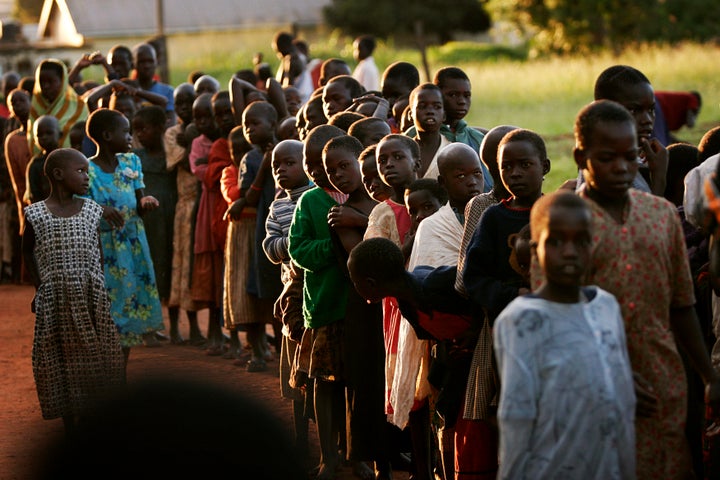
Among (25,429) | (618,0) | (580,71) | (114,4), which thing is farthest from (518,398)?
Result: (114,4)

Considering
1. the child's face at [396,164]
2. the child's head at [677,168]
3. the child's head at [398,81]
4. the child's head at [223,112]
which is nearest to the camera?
the child's head at [677,168]

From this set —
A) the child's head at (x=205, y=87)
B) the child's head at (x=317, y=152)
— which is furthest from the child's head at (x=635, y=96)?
the child's head at (x=205, y=87)

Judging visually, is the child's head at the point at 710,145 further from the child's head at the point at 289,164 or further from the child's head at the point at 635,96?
the child's head at the point at 289,164

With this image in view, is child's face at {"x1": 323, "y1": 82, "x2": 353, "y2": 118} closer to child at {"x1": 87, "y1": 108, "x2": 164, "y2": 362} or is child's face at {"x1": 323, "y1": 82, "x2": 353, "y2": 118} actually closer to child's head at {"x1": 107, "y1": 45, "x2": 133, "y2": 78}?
child at {"x1": 87, "y1": 108, "x2": 164, "y2": 362}

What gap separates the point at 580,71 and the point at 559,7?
993 centimetres

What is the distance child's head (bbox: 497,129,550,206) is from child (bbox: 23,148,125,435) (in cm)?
345

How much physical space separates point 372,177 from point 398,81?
2.74 metres

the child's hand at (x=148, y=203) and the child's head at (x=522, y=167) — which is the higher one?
the child's head at (x=522, y=167)

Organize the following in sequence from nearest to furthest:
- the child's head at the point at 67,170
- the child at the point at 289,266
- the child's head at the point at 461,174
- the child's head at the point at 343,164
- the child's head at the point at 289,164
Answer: the child's head at the point at 461,174, the child's head at the point at 343,164, the child at the point at 289,266, the child's head at the point at 289,164, the child's head at the point at 67,170

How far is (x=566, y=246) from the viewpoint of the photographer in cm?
379

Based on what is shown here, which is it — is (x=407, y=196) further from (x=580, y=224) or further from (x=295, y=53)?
(x=295, y=53)

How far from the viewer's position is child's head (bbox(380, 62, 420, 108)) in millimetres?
8812

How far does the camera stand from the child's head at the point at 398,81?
8.81m

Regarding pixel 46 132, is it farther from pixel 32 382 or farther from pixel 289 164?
pixel 289 164
